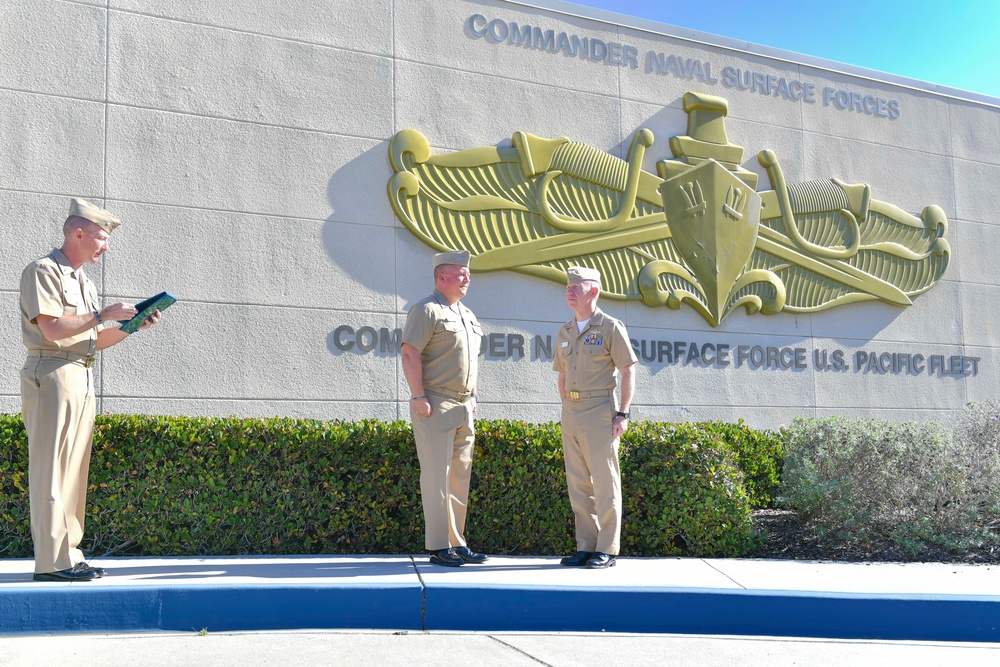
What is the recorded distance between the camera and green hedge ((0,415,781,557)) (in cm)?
556

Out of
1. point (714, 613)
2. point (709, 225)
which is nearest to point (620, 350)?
point (714, 613)

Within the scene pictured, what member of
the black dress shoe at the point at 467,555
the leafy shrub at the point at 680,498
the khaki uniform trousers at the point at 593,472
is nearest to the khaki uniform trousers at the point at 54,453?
the black dress shoe at the point at 467,555

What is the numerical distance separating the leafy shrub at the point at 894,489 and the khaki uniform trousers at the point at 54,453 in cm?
478

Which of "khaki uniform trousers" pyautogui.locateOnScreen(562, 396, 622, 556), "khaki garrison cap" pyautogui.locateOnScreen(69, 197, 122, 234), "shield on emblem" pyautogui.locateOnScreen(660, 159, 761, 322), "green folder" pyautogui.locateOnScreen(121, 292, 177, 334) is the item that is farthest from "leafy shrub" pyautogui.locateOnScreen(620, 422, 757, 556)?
"khaki garrison cap" pyautogui.locateOnScreen(69, 197, 122, 234)

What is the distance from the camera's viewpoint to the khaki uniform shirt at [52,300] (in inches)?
178

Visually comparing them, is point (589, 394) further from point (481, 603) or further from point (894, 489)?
point (894, 489)

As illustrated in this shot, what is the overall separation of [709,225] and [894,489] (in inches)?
125

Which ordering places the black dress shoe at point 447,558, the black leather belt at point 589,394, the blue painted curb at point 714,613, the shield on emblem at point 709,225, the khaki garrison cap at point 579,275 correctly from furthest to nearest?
the shield on emblem at point 709,225, the khaki garrison cap at point 579,275, the black leather belt at point 589,394, the black dress shoe at point 447,558, the blue painted curb at point 714,613

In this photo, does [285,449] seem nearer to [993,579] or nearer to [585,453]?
[585,453]

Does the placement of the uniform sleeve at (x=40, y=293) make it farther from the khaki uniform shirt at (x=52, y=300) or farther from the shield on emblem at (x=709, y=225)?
the shield on emblem at (x=709, y=225)

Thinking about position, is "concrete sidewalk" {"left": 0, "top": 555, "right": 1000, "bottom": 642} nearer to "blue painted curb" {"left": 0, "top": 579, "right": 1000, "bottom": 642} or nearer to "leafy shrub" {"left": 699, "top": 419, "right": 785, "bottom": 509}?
"blue painted curb" {"left": 0, "top": 579, "right": 1000, "bottom": 642}

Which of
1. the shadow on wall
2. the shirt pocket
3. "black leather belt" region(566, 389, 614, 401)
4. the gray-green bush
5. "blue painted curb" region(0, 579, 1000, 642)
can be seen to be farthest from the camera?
the shadow on wall

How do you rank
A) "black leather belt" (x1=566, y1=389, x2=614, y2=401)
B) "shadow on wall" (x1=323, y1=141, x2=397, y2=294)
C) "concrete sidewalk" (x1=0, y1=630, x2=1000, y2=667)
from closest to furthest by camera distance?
"concrete sidewalk" (x1=0, y1=630, x2=1000, y2=667) < "black leather belt" (x1=566, y1=389, x2=614, y2=401) < "shadow on wall" (x1=323, y1=141, x2=397, y2=294)

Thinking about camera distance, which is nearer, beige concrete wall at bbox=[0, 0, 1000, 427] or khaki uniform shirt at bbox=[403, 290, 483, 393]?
khaki uniform shirt at bbox=[403, 290, 483, 393]
